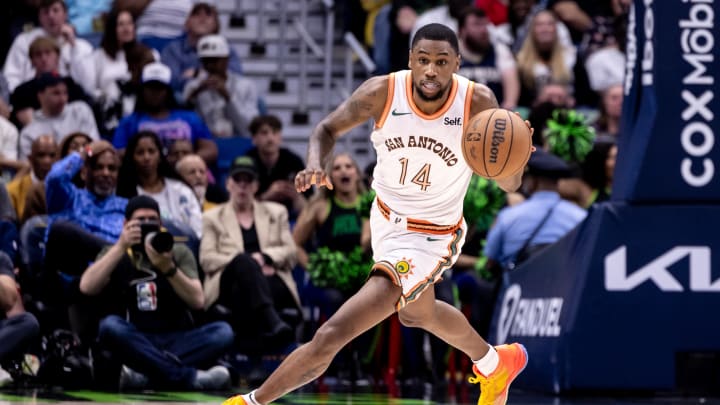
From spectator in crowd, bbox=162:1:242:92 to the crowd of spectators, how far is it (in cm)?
2

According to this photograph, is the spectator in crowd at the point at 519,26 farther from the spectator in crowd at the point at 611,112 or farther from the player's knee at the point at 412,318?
the player's knee at the point at 412,318

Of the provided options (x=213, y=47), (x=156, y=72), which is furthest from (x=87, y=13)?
(x=156, y=72)

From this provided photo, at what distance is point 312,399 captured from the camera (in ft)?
30.7

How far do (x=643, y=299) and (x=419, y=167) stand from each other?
9.97 feet

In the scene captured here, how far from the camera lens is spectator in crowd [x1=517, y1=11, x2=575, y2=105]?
1483 centimetres

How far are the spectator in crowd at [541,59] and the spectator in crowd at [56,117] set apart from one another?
497 centimetres

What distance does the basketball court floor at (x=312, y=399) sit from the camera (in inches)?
338

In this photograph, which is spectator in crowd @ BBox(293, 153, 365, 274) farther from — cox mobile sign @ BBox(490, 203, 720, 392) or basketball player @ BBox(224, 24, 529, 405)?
basketball player @ BBox(224, 24, 529, 405)

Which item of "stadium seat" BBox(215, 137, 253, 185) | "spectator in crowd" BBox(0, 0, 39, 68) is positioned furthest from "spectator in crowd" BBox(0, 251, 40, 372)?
"spectator in crowd" BBox(0, 0, 39, 68)

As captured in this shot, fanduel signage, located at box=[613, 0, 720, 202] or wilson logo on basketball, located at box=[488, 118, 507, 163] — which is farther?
fanduel signage, located at box=[613, 0, 720, 202]

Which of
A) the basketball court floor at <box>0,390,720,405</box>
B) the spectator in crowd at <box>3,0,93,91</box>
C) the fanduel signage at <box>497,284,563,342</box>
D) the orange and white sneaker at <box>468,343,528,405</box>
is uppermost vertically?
the spectator in crowd at <box>3,0,93,91</box>

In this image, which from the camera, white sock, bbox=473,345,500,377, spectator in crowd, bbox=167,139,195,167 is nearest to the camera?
white sock, bbox=473,345,500,377

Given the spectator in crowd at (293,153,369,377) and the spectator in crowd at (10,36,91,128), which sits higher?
the spectator in crowd at (10,36,91,128)

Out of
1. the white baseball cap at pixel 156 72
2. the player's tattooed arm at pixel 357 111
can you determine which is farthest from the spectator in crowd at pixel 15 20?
the player's tattooed arm at pixel 357 111
